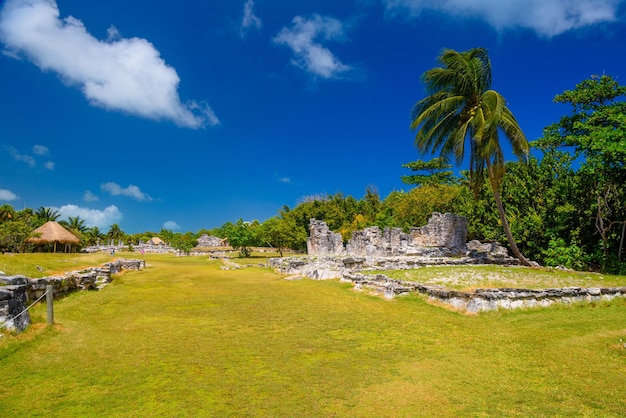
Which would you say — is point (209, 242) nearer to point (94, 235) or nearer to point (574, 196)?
point (94, 235)

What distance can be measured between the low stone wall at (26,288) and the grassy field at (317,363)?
0.32 m

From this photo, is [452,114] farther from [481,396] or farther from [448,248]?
[481,396]

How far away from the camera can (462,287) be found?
10.7 m

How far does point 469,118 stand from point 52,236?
3642 centimetres

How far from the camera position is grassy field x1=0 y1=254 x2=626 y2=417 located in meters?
4.29

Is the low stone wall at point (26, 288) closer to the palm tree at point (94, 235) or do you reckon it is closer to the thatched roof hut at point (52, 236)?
the thatched roof hut at point (52, 236)

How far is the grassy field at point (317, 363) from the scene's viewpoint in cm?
429

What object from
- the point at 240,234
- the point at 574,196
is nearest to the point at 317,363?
the point at 574,196

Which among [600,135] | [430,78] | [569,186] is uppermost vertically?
[430,78]

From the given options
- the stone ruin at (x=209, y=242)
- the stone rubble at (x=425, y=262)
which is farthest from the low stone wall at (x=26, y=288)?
the stone ruin at (x=209, y=242)

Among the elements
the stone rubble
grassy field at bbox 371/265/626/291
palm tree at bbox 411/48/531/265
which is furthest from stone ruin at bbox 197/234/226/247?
grassy field at bbox 371/265/626/291

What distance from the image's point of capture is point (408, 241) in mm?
25094

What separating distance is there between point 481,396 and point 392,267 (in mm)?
11749

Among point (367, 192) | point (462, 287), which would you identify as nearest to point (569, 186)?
point (462, 287)
